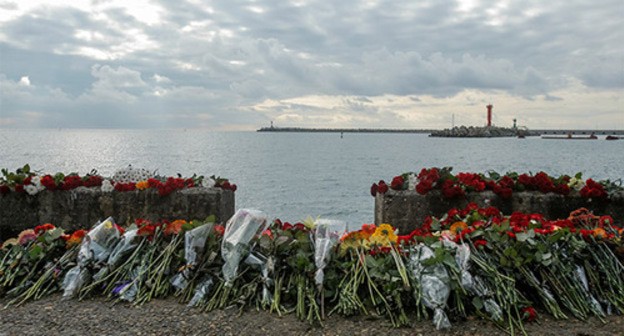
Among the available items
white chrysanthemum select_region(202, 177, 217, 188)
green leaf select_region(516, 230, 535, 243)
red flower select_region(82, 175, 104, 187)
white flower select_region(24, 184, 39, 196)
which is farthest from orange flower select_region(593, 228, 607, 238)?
white flower select_region(24, 184, 39, 196)

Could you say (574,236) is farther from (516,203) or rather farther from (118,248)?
(118,248)

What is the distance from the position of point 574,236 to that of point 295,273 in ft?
7.94

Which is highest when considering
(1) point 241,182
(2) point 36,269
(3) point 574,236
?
(3) point 574,236

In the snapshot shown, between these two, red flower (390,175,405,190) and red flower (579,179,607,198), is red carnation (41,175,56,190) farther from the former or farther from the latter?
red flower (579,179,607,198)

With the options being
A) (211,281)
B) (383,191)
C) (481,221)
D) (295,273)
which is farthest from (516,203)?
(211,281)

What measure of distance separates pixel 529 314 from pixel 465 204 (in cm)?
304

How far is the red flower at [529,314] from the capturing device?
375cm

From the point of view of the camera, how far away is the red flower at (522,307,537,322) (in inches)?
147

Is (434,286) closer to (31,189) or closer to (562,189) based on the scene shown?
(562,189)

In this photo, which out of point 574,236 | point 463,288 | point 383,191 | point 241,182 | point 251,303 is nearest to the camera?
point 463,288

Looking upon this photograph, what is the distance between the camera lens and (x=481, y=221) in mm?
4672

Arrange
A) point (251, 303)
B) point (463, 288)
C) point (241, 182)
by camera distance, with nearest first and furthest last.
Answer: point (463, 288) → point (251, 303) → point (241, 182)

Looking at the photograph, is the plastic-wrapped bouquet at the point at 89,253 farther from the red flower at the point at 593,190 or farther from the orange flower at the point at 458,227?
the red flower at the point at 593,190

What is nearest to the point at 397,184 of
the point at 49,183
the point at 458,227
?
the point at 458,227
